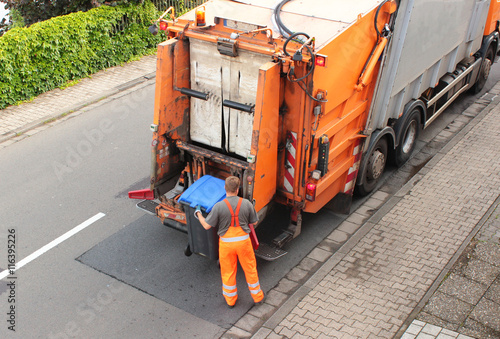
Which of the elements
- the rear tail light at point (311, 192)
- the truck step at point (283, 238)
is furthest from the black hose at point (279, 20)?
the truck step at point (283, 238)

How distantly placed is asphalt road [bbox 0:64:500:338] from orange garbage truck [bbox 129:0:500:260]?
0.42 meters

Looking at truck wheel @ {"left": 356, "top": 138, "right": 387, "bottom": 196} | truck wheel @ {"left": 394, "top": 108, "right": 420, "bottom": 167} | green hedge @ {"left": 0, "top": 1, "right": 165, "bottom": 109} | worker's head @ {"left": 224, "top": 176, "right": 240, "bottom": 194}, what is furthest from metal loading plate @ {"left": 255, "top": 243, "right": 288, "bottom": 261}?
green hedge @ {"left": 0, "top": 1, "right": 165, "bottom": 109}

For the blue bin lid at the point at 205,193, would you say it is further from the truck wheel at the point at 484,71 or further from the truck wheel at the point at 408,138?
the truck wheel at the point at 484,71

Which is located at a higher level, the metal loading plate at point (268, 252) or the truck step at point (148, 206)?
the truck step at point (148, 206)

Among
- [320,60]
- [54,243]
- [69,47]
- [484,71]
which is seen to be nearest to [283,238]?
[320,60]

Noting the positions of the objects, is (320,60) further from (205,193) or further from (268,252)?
(268,252)

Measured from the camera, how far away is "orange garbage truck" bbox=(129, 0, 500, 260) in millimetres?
5438

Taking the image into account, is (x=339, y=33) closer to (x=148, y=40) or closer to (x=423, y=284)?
(x=423, y=284)

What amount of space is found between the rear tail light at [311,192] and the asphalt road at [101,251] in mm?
757

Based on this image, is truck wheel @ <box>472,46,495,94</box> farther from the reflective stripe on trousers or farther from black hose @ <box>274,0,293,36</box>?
the reflective stripe on trousers

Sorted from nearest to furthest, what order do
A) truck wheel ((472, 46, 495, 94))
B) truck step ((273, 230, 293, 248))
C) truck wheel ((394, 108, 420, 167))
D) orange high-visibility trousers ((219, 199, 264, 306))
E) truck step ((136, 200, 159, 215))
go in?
1. orange high-visibility trousers ((219, 199, 264, 306))
2. truck step ((273, 230, 293, 248))
3. truck step ((136, 200, 159, 215))
4. truck wheel ((394, 108, 420, 167))
5. truck wheel ((472, 46, 495, 94))

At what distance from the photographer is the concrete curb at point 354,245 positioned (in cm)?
534

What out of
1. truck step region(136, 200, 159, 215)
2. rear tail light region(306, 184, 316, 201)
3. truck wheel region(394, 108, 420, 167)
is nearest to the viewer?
rear tail light region(306, 184, 316, 201)

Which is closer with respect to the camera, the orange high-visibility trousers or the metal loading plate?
the orange high-visibility trousers
